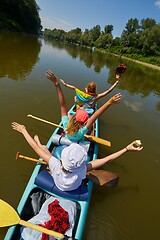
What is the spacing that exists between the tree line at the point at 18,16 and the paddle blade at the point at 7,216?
143 ft

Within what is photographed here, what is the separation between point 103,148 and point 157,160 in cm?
169

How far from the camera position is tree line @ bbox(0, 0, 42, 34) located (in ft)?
143

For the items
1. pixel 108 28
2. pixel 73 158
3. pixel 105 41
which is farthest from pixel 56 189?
pixel 108 28

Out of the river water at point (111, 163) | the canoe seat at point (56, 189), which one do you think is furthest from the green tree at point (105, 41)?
the canoe seat at point (56, 189)

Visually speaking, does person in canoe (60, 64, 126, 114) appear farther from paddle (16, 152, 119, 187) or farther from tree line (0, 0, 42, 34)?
tree line (0, 0, 42, 34)

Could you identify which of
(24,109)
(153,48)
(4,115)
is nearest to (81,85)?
(24,109)

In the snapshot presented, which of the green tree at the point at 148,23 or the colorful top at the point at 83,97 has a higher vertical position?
the green tree at the point at 148,23

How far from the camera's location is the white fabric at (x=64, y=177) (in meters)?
2.63

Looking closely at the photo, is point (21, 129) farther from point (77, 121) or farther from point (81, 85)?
point (81, 85)

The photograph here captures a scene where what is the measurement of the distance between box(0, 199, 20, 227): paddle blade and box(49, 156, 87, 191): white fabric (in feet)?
2.30

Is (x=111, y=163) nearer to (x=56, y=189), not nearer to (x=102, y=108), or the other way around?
(x=102, y=108)

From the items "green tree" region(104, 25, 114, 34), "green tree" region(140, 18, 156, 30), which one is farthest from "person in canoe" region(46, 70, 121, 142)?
"green tree" region(104, 25, 114, 34)

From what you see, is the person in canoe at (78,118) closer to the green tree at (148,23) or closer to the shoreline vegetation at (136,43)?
the shoreline vegetation at (136,43)

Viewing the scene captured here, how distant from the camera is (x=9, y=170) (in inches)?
161
